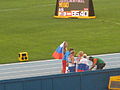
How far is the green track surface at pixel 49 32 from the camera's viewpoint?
82.5 ft

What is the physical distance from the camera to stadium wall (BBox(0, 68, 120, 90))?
1533 centimetres

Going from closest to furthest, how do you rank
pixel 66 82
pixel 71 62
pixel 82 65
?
pixel 66 82
pixel 82 65
pixel 71 62

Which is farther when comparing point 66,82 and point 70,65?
point 70,65

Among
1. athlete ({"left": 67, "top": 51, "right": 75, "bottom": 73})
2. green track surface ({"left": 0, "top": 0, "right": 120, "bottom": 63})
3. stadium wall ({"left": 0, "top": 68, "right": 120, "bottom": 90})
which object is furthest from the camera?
green track surface ({"left": 0, "top": 0, "right": 120, "bottom": 63})

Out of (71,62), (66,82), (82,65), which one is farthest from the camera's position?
(71,62)

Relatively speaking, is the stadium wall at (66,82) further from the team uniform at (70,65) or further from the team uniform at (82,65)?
the team uniform at (70,65)

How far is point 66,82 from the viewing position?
1608 cm

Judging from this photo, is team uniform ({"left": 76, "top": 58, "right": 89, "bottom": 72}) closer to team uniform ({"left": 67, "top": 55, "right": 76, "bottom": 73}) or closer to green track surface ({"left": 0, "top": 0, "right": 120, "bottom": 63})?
team uniform ({"left": 67, "top": 55, "right": 76, "bottom": 73})

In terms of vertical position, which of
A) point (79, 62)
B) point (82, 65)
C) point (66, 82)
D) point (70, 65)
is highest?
point (79, 62)

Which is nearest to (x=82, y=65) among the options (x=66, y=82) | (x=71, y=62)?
(x=71, y=62)

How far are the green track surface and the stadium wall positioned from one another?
702cm

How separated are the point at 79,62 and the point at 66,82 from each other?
2237 millimetres

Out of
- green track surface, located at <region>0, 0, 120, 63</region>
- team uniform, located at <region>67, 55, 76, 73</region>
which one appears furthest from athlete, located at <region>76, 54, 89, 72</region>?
green track surface, located at <region>0, 0, 120, 63</region>

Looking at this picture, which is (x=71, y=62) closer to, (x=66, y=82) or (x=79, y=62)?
(x=79, y=62)
